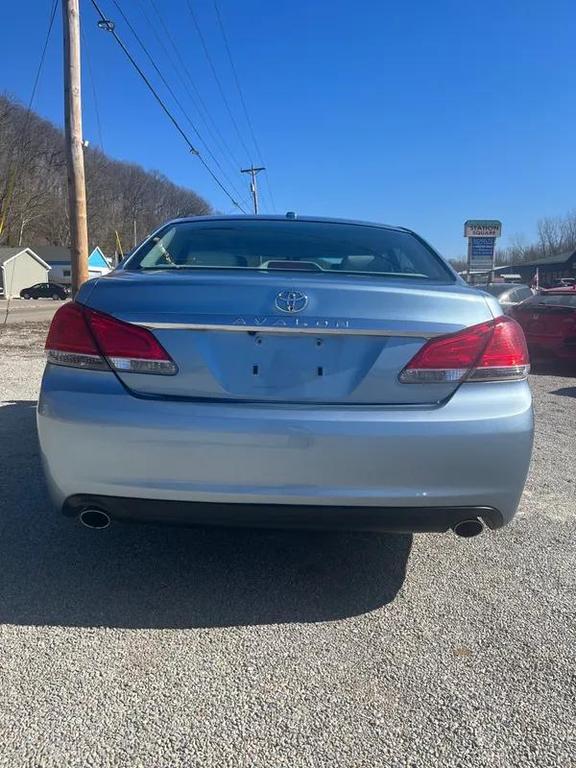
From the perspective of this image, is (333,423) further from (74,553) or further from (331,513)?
(74,553)

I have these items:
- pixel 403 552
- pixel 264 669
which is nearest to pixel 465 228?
pixel 403 552

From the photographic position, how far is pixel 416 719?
6.54 ft

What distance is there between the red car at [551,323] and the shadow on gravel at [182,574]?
7.95 m

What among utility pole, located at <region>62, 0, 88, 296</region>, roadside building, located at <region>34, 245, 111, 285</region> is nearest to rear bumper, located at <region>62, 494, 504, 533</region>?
utility pole, located at <region>62, 0, 88, 296</region>

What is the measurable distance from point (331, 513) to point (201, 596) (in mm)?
745

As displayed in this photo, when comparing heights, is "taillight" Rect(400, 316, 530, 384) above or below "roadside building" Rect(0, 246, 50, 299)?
above

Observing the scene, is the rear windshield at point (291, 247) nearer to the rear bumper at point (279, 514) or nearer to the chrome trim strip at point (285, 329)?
the chrome trim strip at point (285, 329)

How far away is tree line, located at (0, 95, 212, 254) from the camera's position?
8112 centimetres

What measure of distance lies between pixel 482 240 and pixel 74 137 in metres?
9.57

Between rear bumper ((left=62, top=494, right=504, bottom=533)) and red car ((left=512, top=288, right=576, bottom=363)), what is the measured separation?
8650 millimetres

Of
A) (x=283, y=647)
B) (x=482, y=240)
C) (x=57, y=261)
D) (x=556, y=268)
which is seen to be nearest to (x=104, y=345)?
(x=283, y=647)

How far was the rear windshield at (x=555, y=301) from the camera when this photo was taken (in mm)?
10312

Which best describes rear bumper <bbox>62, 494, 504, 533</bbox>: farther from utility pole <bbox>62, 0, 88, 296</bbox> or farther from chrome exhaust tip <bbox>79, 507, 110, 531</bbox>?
utility pole <bbox>62, 0, 88, 296</bbox>

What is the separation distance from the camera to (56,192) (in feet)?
289
